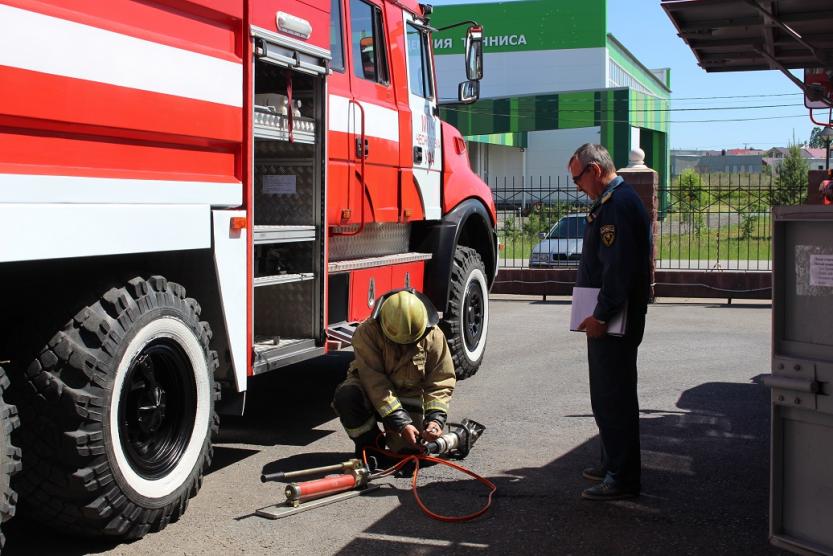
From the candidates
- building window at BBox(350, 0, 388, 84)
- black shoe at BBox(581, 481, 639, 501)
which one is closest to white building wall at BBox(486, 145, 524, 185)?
building window at BBox(350, 0, 388, 84)

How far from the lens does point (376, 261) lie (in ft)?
24.7

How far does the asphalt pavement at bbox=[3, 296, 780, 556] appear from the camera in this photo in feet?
15.4

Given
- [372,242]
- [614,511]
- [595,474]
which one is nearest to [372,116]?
[372,242]

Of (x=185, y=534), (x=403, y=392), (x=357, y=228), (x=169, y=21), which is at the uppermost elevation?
(x=169, y=21)

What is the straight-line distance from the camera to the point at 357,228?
7.18 m

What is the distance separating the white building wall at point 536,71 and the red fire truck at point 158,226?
5792 centimetres

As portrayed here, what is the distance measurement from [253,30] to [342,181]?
5.25 ft

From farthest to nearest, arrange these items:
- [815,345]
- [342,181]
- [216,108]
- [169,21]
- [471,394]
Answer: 1. [471,394]
2. [342,181]
3. [216,108]
4. [169,21]
5. [815,345]

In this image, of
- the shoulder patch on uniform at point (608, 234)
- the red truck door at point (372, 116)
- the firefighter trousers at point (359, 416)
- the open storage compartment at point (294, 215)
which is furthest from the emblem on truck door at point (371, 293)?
the shoulder patch on uniform at point (608, 234)

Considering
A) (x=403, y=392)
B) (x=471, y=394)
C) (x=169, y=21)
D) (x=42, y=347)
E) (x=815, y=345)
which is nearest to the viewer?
(x=815, y=345)

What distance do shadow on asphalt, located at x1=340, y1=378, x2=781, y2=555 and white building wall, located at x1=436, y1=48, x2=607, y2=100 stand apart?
5846cm

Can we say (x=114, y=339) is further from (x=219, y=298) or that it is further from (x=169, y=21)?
(x=169, y=21)

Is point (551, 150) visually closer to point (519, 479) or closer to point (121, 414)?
point (519, 479)

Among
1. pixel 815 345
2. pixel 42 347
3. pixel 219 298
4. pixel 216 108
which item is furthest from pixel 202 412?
pixel 815 345
